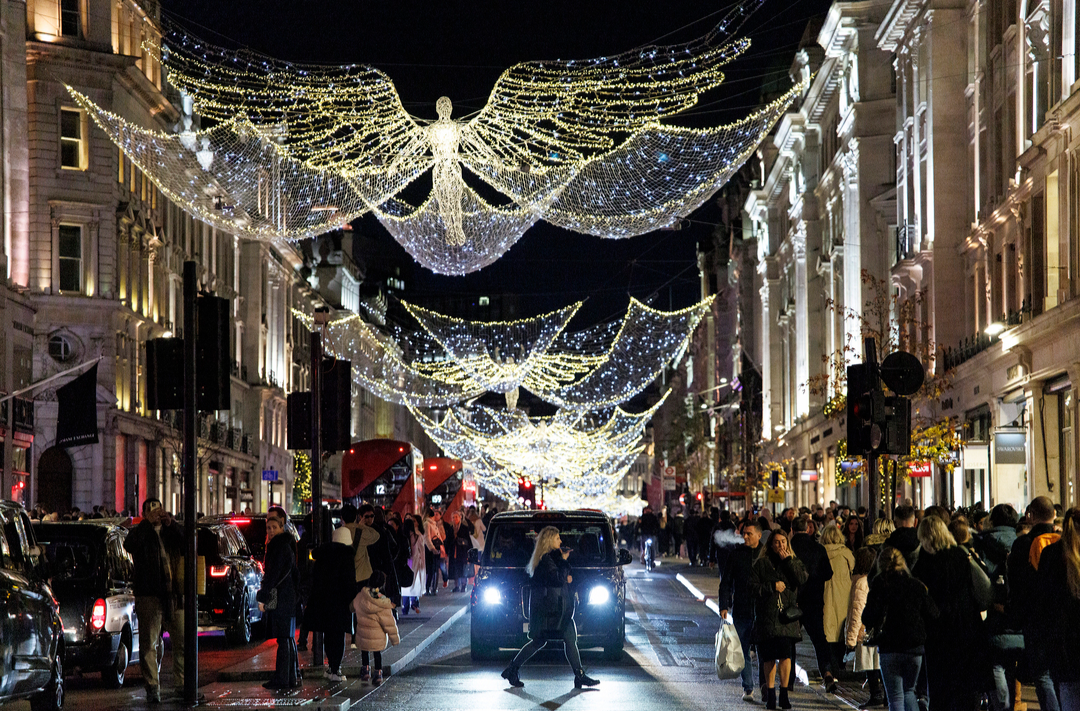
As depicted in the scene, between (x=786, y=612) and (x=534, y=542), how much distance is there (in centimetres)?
503

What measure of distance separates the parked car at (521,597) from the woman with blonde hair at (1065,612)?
9019mm

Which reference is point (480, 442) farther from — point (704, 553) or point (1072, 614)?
point (1072, 614)

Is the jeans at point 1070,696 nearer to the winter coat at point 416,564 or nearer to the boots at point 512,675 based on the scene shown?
the boots at point 512,675

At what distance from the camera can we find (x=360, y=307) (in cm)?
11988

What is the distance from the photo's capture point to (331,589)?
1586cm

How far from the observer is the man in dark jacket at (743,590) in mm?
14789

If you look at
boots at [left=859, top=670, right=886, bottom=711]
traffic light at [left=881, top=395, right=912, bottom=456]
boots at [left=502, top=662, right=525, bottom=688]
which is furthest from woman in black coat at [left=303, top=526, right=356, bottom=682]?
traffic light at [left=881, top=395, right=912, bottom=456]

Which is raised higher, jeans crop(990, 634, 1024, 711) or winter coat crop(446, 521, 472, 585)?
jeans crop(990, 634, 1024, 711)

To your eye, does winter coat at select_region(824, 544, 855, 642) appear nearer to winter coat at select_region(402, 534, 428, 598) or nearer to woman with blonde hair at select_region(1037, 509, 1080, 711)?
woman with blonde hair at select_region(1037, 509, 1080, 711)

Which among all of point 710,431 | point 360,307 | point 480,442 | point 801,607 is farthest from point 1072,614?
point 360,307

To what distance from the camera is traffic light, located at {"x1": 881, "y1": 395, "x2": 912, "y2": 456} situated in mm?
16328

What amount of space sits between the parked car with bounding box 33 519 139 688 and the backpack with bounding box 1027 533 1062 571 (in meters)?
9.23

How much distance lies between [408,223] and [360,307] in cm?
9894

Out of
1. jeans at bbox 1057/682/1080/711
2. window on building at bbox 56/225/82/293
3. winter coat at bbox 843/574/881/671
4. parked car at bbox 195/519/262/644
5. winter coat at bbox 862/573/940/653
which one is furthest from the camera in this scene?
window on building at bbox 56/225/82/293
